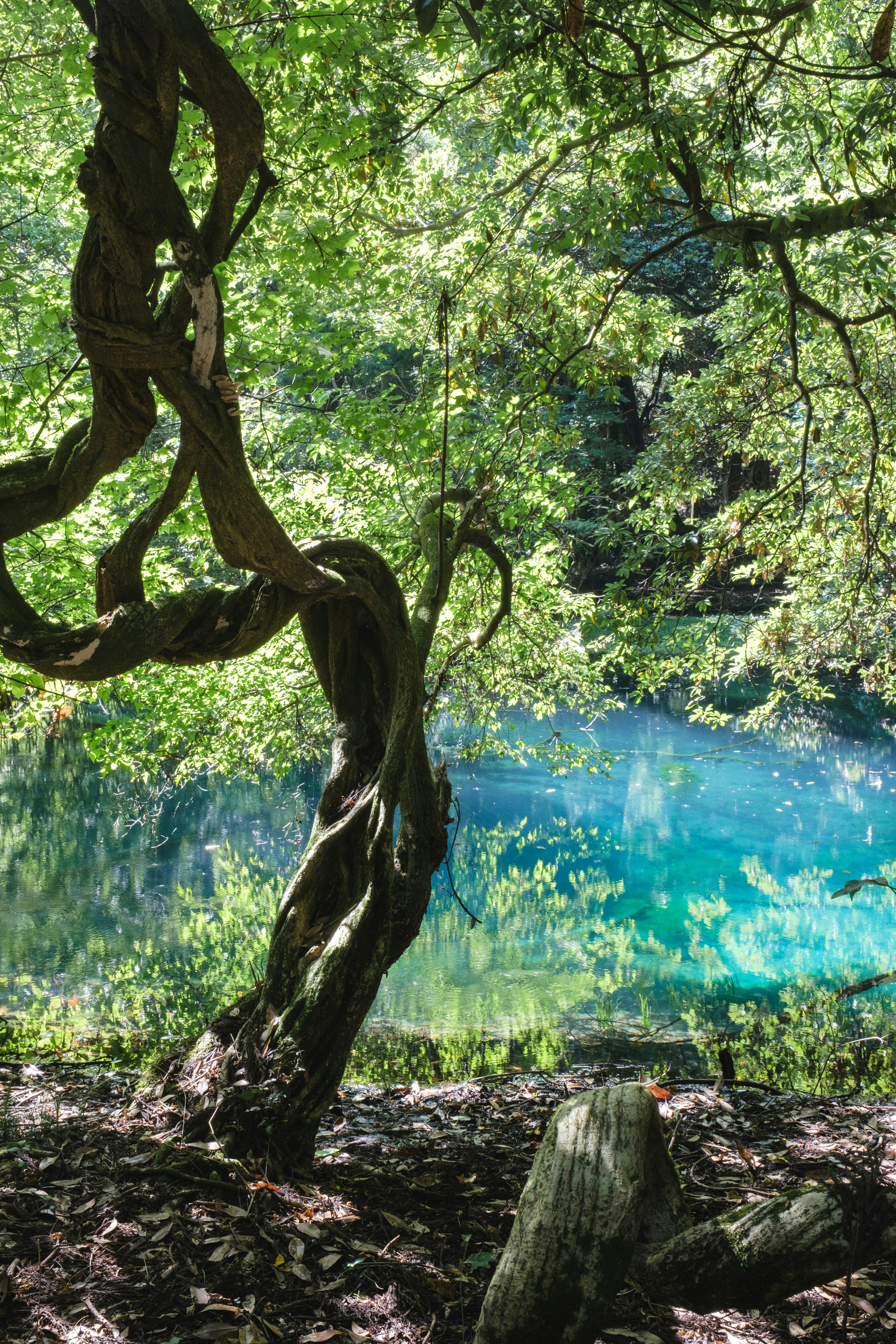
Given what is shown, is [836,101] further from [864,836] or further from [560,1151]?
[864,836]

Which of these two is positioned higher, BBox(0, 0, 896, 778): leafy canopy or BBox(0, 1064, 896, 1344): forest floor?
BBox(0, 0, 896, 778): leafy canopy

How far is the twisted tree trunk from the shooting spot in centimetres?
253

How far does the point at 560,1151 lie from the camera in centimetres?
224

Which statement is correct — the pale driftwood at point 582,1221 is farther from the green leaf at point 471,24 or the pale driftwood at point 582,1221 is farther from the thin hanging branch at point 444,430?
the green leaf at point 471,24

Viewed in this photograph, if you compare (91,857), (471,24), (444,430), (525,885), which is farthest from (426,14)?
A: (91,857)

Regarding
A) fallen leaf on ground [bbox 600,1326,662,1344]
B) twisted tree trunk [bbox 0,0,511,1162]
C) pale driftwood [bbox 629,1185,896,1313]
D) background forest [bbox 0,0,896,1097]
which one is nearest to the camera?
pale driftwood [bbox 629,1185,896,1313]

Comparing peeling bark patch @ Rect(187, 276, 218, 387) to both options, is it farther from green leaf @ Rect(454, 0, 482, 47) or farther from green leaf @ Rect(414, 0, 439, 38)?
green leaf @ Rect(454, 0, 482, 47)

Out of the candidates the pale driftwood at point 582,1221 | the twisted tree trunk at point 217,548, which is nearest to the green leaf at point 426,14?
the twisted tree trunk at point 217,548

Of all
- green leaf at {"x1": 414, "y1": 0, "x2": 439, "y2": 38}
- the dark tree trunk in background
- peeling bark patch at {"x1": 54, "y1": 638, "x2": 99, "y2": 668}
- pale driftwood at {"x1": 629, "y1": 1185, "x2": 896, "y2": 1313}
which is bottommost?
pale driftwood at {"x1": 629, "y1": 1185, "x2": 896, "y2": 1313}

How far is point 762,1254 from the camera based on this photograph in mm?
2012

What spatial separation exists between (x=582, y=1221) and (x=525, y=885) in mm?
11353

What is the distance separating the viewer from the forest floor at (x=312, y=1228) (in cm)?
215

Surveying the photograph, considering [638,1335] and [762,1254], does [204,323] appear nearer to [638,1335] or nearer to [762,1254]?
[762,1254]

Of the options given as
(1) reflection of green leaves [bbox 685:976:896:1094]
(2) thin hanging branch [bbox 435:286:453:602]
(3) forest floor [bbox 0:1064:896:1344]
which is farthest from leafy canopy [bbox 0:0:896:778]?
(1) reflection of green leaves [bbox 685:976:896:1094]
